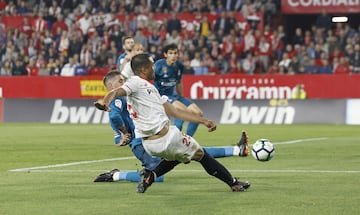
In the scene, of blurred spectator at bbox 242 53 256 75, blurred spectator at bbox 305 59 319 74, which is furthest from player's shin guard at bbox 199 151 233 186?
blurred spectator at bbox 242 53 256 75

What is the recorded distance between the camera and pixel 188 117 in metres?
10.4

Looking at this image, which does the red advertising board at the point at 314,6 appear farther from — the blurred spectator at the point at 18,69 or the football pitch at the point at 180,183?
the football pitch at the point at 180,183

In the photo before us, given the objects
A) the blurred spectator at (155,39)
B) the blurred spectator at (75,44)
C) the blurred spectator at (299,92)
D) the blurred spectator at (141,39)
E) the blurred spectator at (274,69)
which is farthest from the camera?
the blurred spectator at (75,44)

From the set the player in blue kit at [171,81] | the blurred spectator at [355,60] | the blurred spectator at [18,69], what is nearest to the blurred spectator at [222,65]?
the blurred spectator at [355,60]

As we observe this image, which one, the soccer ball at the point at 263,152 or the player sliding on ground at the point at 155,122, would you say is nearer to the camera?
the player sliding on ground at the point at 155,122

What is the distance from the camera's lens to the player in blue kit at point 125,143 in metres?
11.9

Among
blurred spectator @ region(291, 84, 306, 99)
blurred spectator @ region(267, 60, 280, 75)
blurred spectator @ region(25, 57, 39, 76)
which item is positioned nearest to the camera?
blurred spectator @ region(291, 84, 306, 99)

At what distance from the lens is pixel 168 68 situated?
18125 mm

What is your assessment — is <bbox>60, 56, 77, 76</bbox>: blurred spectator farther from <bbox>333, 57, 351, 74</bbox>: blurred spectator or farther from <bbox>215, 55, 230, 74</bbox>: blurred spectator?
<bbox>333, 57, 351, 74</bbox>: blurred spectator

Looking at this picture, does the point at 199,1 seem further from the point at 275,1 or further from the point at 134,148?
the point at 134,148

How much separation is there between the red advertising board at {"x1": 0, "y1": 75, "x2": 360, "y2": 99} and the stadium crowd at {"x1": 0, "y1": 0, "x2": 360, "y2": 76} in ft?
2.59

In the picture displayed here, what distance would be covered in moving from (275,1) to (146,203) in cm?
2775

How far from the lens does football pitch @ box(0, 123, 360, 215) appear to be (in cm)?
970

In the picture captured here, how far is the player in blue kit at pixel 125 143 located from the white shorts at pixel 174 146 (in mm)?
606
